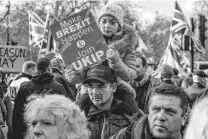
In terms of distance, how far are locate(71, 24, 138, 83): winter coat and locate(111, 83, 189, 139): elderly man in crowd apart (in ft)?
2.43

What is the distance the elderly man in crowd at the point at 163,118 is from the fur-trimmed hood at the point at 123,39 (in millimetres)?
932

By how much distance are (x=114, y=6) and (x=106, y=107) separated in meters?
1.09

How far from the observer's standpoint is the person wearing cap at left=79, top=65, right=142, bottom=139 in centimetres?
518

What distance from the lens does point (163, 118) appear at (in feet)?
14.1

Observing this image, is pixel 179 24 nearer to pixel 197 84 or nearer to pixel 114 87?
pixel 197 84

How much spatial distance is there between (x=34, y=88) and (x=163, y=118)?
3.22 metres

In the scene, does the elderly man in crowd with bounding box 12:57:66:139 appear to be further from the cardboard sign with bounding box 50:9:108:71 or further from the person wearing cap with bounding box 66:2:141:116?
the person wearing cap with bounding box 66:2:141:116

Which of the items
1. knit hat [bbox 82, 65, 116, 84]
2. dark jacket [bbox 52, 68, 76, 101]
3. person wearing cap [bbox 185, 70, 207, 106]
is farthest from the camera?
dark jacket [bbox 52, 68, 76, 101]

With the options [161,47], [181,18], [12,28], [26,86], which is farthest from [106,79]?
[161,47]

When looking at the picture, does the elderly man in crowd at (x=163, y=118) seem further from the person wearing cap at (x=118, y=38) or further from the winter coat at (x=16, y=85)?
the winter coat at (x=16, y=85)

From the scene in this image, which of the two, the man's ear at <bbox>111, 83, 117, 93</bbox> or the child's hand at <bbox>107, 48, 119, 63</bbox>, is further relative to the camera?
the man's ear at <bbox>111, 83, 117, 93</bbox>

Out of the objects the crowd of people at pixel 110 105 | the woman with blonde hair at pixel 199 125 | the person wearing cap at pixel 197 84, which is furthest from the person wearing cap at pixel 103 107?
the person wearing cap at pixel 197 84

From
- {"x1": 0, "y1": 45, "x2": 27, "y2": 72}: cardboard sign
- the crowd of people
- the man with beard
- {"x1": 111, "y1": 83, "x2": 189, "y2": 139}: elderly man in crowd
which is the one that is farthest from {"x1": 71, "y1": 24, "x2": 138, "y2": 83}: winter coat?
{"x1": 0, "y1": 45, "x2": 27, "y2": 72}: cardboard sign

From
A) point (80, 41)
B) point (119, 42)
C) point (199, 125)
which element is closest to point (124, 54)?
point (119, 42)
